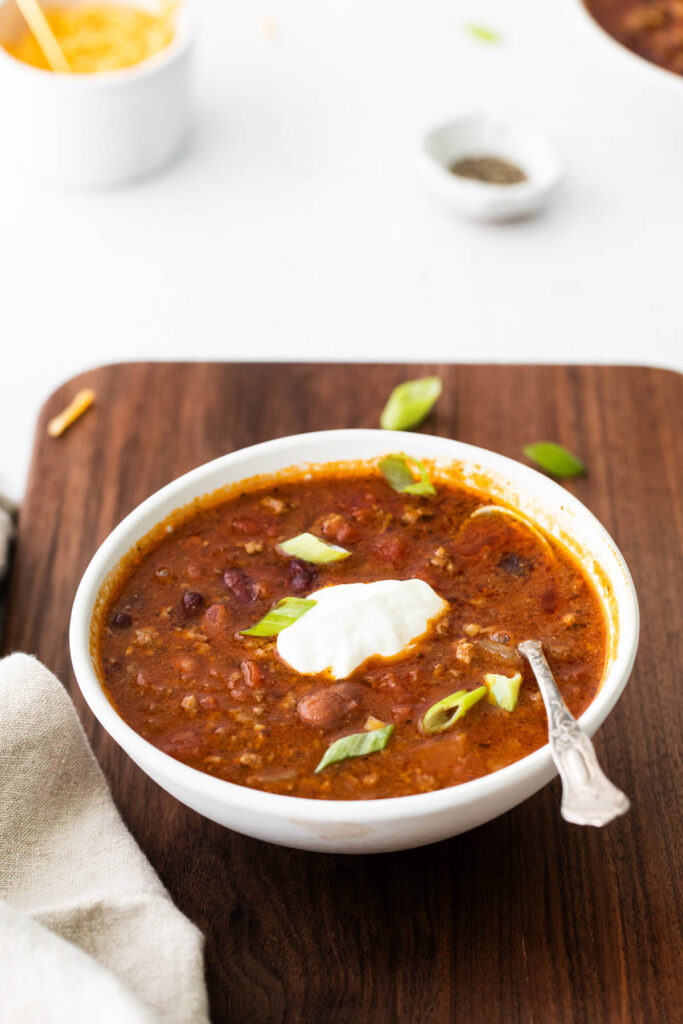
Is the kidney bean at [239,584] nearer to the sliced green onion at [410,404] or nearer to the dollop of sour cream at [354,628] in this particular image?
the dollop of sour cream at [354,628]

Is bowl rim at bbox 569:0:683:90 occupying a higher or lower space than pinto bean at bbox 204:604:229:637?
lower

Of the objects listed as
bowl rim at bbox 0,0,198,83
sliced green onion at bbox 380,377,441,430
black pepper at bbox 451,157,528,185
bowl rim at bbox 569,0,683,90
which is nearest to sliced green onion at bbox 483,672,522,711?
sliced green onion at bbox 380,377,441,430

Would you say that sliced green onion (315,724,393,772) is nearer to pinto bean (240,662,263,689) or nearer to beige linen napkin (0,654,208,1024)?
pinto bean (240,662,263,689)

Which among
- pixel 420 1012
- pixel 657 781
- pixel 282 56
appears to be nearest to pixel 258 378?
pixel 657 781

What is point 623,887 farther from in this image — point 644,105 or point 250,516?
point 644,105

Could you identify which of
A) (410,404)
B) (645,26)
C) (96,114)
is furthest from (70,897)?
(645,26)

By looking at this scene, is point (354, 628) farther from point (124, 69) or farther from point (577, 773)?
point (124, 69)

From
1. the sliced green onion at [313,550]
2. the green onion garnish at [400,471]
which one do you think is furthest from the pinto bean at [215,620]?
the green onion garnish at [400,471]
